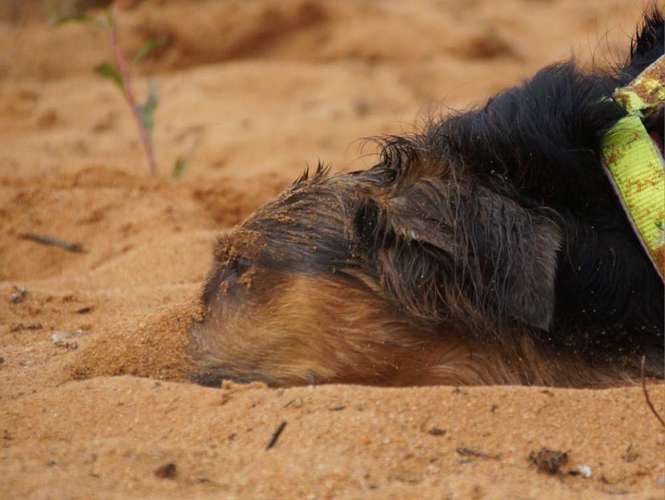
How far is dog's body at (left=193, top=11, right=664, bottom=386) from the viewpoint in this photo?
3066mm

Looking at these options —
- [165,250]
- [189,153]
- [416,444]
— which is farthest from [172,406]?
[189,153]

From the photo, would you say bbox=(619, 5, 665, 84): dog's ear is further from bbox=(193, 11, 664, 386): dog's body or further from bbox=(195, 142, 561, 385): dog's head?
bbox=(195, 142, 561, 385): dog's head

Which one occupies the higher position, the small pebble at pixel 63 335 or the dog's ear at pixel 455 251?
the dog's ear at pixel 455 251

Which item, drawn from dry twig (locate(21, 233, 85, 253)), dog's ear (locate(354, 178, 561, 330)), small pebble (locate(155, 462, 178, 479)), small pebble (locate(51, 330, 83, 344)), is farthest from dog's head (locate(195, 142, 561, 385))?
dry twig (locate(21, 233, 85, 253))

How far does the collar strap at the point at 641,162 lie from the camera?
116 inches

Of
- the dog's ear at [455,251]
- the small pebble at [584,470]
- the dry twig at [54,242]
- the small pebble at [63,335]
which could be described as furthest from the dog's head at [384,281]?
the dry twig at [54,242]

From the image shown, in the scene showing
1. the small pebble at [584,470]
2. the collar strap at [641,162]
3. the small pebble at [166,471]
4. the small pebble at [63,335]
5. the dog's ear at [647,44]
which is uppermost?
the dog's ear at [647,44]

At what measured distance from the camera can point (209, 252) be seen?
5.05 metres

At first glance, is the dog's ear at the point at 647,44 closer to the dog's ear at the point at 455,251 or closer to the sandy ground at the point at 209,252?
the sandy ground at the point at 209,252

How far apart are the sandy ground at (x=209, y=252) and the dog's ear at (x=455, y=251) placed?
0.99 ft

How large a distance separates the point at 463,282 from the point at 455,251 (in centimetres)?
10

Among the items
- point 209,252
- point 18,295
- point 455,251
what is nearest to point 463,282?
point 455,251

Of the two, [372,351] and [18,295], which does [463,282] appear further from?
[18,295]

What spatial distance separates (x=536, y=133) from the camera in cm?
323
